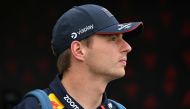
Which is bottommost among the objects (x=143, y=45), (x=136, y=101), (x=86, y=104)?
(x=136, y=101)

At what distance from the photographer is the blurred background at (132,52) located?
6.22 metres

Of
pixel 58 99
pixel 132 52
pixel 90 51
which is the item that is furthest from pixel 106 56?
pixel 132 52

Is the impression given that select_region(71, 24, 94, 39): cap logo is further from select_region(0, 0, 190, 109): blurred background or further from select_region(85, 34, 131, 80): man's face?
select_region(0, 0, 190, 109): blurred background

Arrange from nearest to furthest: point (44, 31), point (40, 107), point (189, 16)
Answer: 1. point (40, 107)
2. point (189, 16)
3. point (44, 31)

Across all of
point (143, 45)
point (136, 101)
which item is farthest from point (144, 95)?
point (143, 45)

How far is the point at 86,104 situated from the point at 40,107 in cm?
27

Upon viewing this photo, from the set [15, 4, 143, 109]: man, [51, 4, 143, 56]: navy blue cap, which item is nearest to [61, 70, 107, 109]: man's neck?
[15, 4, 143, 109]: man

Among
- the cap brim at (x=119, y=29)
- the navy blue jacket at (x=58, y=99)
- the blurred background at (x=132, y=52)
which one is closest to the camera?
the navy blue jacket at (x=58, y=99)

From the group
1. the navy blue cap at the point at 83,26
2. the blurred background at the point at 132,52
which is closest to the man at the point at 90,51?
the navy blue cap at the point at 83,26

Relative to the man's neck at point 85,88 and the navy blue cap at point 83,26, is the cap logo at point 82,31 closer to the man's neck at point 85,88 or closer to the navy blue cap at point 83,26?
the navy blue cap at point 83,26

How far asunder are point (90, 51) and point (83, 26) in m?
0.12

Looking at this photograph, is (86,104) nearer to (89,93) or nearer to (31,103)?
(89,93)

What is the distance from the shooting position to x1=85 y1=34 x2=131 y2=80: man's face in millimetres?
3004

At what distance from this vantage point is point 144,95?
6434mm
